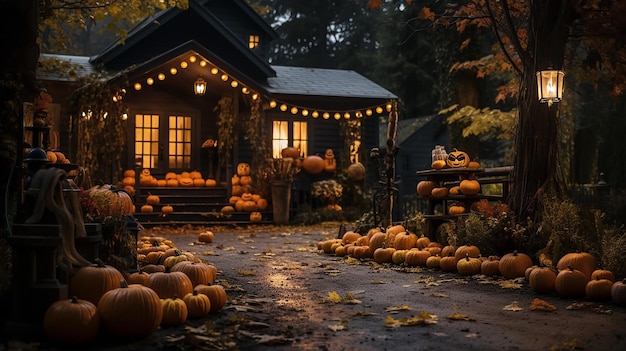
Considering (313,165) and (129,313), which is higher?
(313,165)

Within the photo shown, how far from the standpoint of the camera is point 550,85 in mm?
8961

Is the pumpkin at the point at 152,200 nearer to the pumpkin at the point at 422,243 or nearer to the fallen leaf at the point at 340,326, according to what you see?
the pumpkin at the point at 422,243

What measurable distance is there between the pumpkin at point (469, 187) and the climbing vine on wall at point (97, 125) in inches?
389

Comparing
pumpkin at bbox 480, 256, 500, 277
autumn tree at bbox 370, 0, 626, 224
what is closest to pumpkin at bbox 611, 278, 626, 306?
pumpkin at bbox 480, 256, 500, 277

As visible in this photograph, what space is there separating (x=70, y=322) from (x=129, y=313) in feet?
1.25

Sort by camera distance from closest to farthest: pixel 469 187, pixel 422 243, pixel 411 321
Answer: pixel 411 321
pixel 422 243
pixel 469 187

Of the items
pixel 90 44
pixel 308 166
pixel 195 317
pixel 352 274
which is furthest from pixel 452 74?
pixel 90 44

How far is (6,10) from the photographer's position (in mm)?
6020

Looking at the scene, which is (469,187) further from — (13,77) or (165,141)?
(165,141)

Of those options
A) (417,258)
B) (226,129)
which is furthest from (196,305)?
(226,129)

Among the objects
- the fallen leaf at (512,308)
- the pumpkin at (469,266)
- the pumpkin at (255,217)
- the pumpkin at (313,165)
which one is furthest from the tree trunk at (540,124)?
the pumpkin at (313,165)

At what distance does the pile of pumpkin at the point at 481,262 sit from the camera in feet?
21.1

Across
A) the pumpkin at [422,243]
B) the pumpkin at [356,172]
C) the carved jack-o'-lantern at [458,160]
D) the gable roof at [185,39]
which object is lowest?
the pumpkin at [422,243]

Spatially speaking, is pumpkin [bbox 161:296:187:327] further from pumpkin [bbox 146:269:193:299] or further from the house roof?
the house roof
